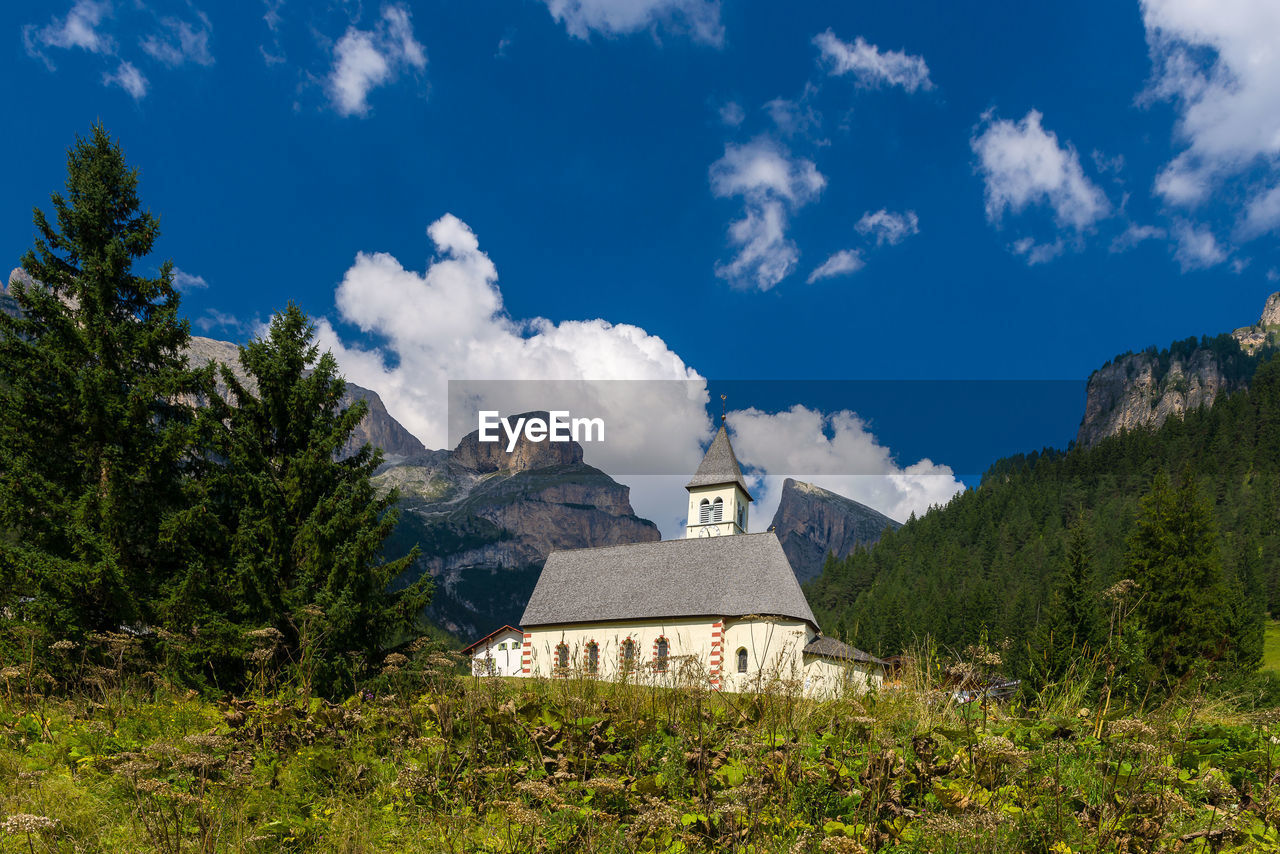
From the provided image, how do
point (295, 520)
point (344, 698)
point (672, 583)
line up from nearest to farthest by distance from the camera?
1. point (344, 698)
2. point (295, 520)
3. point (672, 583)

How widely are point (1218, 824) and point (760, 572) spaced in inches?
1384

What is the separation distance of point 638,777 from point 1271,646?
7936 cm

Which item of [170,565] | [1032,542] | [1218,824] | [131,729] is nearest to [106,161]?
[170,565]

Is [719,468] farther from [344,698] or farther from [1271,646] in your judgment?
[1271,646]

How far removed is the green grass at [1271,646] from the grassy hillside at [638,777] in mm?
59599

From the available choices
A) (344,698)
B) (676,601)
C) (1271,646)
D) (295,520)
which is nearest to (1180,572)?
(676,601)

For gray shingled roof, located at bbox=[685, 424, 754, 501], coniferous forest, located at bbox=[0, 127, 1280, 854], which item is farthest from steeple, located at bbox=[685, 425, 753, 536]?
coniferous forest, located at bbox=[0, 127, 1280, 854]

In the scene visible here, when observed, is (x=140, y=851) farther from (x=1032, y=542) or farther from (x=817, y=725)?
(x=1032, y=542)

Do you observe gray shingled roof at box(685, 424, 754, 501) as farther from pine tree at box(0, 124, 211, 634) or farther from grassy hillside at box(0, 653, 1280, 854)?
grassy hillside at box(0, 653, 1280, 854)

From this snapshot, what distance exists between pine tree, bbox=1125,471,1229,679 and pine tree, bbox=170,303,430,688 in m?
29.5

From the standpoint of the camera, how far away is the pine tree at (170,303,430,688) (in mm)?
14188

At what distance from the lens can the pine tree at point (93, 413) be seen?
42.7ft

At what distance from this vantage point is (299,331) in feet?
55.9

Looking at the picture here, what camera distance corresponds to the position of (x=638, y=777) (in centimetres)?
517
